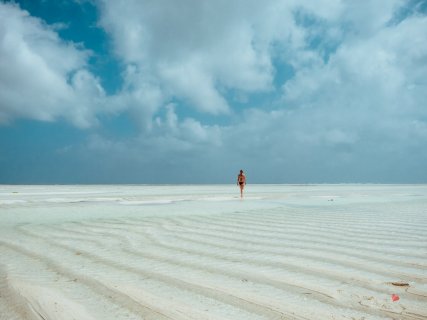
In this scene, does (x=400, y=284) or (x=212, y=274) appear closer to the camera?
(x=400, y=284)

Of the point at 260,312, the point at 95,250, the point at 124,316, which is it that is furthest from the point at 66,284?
the point at 260,312

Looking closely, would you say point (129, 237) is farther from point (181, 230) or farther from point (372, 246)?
point (372, 246)

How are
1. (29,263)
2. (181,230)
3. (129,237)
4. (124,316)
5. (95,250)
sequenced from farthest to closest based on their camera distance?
(181,230) < (129,237) < (95,250) < (29,263) < (124,316)

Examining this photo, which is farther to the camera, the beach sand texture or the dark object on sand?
the dark object on sand

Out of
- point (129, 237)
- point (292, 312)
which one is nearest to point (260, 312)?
point (292, 312)

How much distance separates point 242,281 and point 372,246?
1.91 metres

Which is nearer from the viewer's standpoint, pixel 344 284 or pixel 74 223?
pixel 344 284

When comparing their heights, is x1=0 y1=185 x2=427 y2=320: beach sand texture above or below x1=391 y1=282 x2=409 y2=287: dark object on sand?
above

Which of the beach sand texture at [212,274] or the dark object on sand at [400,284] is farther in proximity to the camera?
the dark object on sand at [400,284]

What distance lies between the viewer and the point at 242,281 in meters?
2.35

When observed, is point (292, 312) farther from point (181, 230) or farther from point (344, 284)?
point (181, 230)

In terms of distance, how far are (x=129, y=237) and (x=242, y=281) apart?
2166 millimetres

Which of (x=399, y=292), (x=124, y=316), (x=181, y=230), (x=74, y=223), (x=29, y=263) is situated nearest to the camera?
(x=124, y=316)

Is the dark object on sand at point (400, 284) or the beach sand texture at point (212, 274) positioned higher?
the beach sand texture at point (212, 274)
